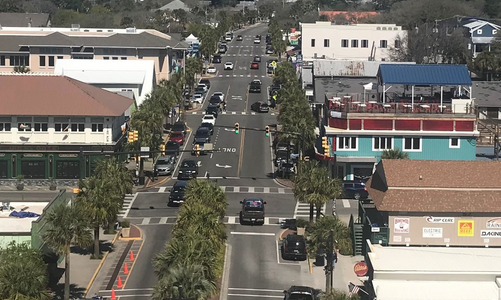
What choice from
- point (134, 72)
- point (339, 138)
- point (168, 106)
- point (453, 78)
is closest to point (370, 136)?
point (339, 138)

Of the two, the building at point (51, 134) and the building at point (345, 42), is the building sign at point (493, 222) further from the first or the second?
the building at point (345, 42)

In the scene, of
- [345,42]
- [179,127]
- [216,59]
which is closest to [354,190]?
[179,127]

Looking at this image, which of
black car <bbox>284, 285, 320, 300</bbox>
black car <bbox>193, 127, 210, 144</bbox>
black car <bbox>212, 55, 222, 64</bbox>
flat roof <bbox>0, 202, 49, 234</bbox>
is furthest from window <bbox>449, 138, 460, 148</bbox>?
black car <bbox>212, 55, 222, 64</bbox>

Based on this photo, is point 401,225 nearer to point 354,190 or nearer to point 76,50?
point 354,190

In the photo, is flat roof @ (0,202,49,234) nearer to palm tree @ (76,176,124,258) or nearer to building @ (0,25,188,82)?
palm tree @ (76,176,124,258)

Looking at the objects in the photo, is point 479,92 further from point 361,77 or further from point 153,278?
point 153,278

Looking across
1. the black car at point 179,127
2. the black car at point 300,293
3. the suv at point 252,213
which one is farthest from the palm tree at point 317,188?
the black car at point 179,127

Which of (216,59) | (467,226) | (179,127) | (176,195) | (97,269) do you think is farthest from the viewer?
(216,59)
